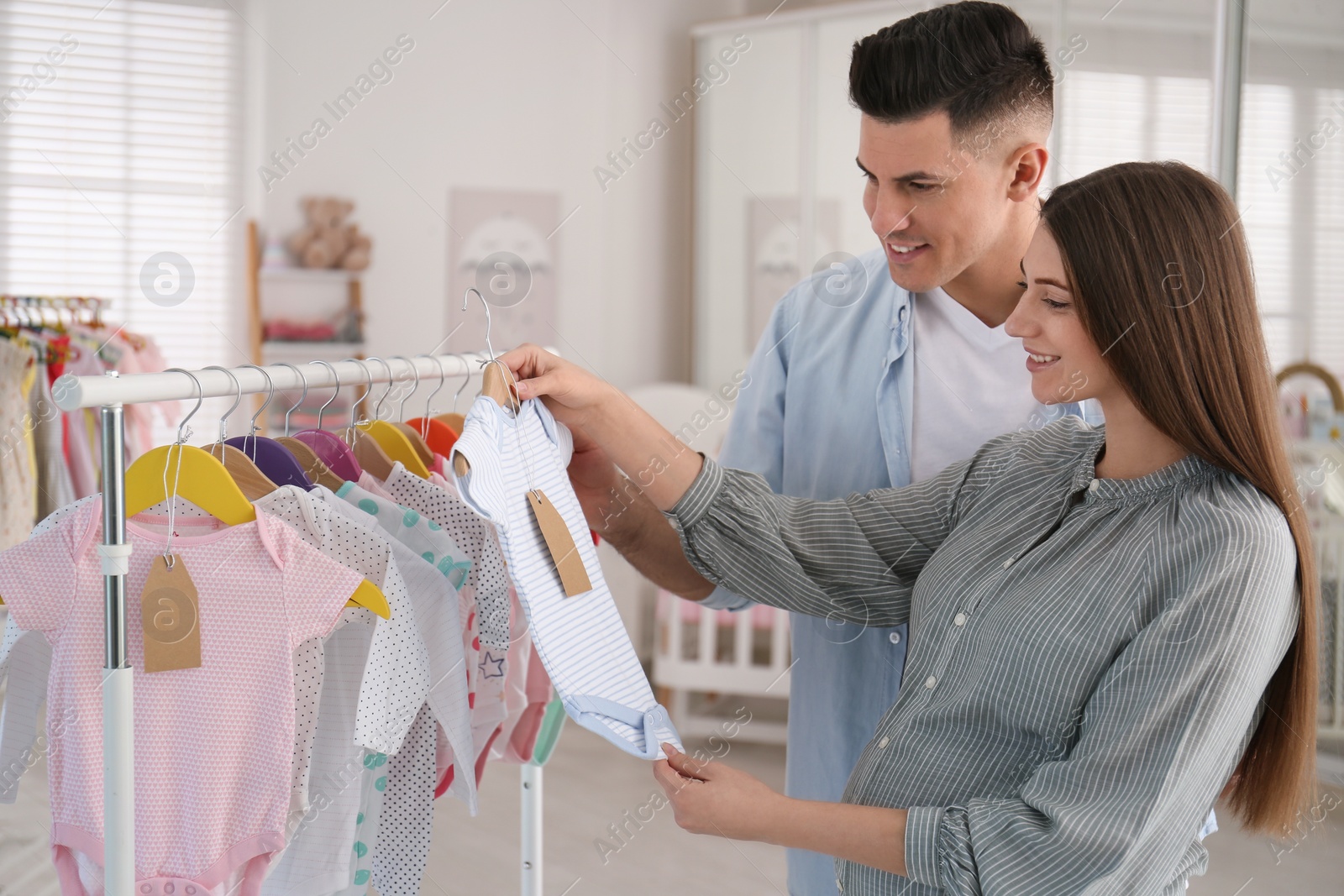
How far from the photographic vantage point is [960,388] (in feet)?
4.69

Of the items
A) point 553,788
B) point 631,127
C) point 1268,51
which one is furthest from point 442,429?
point 631,127

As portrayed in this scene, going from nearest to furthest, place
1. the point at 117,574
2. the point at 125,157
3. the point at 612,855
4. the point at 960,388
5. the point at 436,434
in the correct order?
the point at 117,574, the point at 960,388, the point at 436,434, the point at 612,855, the point at 125,157

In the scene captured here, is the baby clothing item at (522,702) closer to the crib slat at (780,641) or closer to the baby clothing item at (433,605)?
the baby clothing item at (433,605)

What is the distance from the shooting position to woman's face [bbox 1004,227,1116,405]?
41.8 inches

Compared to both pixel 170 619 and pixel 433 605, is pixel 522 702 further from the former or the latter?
pixel 170 619

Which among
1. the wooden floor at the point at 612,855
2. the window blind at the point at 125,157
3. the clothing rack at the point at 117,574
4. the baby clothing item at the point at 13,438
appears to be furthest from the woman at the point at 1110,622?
the window blind at the point at 125,157

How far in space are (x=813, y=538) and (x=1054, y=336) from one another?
393 mm

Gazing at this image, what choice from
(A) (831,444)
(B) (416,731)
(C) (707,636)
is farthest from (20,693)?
(C) (707,636)

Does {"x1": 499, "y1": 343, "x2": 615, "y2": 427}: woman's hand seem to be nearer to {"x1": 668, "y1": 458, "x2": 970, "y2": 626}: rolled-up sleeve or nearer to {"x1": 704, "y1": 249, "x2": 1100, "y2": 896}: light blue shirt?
{"x1": 668, "y1": 458, "x2": 970, "y2": 626}: rolled-up sleeve

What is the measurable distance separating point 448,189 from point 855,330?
3.04 metres

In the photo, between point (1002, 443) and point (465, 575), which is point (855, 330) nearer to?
point (1002, 443)

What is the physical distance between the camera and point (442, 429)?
62.2 inches

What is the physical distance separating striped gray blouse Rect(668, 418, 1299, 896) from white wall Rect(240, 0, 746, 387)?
3173mm

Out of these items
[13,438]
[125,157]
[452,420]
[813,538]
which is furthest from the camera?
[125,157]
